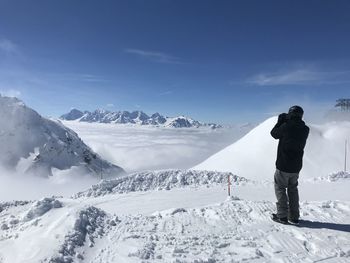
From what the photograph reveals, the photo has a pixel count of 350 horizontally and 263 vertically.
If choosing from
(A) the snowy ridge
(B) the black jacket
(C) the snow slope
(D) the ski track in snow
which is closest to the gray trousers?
(B) the black jacket

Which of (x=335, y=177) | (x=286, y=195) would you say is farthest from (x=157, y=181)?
(x=286, y=195)

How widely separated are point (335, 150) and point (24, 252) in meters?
37.4

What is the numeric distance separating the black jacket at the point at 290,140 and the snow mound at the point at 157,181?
1397cm

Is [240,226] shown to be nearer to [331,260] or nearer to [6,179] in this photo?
[331,260]

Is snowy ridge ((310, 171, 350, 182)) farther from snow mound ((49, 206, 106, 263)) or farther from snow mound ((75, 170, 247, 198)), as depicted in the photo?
snow mound ((49, 206, 106, 263))

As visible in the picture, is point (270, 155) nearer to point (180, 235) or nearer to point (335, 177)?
point (335, 177)

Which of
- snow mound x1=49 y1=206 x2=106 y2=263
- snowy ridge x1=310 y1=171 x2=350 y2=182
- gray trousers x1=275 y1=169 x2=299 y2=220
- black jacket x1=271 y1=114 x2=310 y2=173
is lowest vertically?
snowy ridge x1=310 y1=171 x2=350 y2=182

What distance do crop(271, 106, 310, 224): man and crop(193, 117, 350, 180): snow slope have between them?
87.3ft

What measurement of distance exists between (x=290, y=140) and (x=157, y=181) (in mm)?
17740

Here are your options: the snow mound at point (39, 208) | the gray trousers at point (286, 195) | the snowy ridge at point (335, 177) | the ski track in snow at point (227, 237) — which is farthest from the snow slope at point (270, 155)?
the gray trousers at point (286, 195)

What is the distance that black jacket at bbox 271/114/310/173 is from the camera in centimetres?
781

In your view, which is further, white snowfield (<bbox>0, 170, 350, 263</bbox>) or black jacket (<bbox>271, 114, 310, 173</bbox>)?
black jacket (<bbox>271, 114, 310, 173</bbox>)

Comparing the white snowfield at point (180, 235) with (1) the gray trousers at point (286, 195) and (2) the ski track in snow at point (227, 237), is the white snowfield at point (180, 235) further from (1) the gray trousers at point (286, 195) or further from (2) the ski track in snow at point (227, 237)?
(1) the gray trousers at point (286, 195)

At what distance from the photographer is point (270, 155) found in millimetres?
40000
